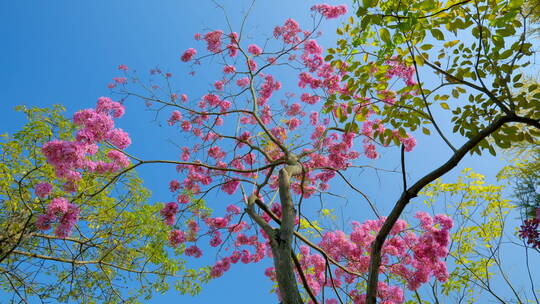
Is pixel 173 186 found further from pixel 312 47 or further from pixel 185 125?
pixel 312 47

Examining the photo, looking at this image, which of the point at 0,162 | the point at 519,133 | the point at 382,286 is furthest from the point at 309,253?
the point at 0,162

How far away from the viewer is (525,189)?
6.28 m

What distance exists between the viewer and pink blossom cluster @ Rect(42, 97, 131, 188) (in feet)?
10.2

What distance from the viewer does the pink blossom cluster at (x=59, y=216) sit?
342 centimetres

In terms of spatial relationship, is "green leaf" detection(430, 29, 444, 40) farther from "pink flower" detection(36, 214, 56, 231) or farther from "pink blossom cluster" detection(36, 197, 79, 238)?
"pink flower" detection(36, 214, 56, 231)

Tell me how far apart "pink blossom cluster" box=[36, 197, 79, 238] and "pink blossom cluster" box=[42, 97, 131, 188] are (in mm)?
295

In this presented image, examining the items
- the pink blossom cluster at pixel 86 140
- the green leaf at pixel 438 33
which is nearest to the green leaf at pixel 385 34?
the green leaf at pixel 438 33

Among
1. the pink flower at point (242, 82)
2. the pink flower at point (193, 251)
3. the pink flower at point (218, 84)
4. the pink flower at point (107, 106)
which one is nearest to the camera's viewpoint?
the pink flower at point (107, 106)

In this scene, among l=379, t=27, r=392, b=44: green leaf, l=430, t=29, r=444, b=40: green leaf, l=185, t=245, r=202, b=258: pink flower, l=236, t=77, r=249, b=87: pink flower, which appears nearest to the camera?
l=379, t=27, r=392, b=44: green leaf

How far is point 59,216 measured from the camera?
136 inches

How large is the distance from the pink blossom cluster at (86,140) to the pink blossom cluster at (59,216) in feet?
0.97

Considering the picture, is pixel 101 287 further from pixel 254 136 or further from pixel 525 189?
pixel 525 189

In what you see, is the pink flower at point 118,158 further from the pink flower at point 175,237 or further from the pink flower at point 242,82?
the pink flower at point 242,82

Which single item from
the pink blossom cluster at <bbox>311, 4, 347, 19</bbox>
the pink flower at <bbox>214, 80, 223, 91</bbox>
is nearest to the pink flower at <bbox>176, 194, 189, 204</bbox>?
the pink flower at <bbox>214, 80, 223, 91</bbox>
